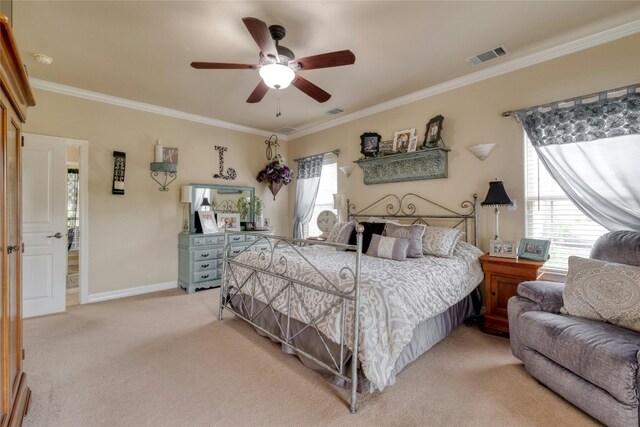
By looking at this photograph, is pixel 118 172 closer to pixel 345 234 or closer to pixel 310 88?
pixel 310 88

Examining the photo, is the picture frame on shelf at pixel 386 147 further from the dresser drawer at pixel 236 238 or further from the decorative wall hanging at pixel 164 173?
the decorative wall hanging at pixel 164 173

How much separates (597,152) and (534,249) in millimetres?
1004

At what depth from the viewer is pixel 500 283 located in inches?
112

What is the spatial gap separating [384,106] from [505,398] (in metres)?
3.66

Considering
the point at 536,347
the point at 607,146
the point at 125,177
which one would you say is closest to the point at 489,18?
the point at 607,146

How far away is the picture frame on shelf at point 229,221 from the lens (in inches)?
193

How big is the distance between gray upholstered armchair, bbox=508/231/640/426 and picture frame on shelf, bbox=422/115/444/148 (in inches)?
74.7

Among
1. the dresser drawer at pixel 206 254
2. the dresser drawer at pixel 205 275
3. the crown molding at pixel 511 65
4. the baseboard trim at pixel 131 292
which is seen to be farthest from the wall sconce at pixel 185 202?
the crown molding at pixel 511 65

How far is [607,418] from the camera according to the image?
1.56 m

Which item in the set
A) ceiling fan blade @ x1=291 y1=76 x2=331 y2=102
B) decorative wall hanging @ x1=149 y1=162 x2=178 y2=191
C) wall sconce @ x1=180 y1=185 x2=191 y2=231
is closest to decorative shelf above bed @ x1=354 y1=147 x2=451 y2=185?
ceiling fan blade @ x1=291 y1=76 x2=331 y2=102

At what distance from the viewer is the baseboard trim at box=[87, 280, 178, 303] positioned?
393 centimetres

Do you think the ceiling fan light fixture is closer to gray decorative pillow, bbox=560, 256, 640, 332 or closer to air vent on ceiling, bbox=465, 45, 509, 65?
air vent on ceiling, bbox=465, 45, 509, 65

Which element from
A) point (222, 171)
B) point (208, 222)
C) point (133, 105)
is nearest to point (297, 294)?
point (208, 222)

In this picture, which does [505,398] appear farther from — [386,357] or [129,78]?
[129,78]
